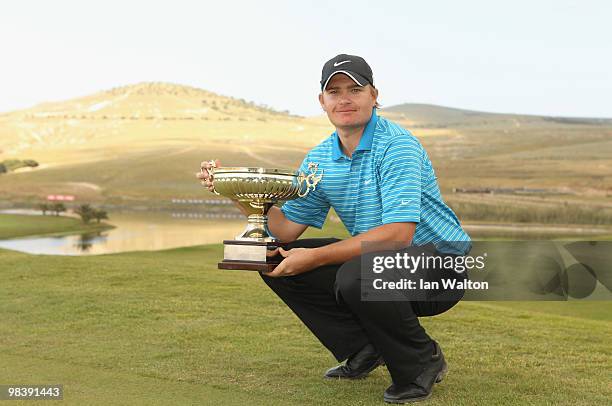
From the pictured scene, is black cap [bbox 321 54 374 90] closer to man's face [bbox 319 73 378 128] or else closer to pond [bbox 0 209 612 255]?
man's face [bbox 319 73 378 128]

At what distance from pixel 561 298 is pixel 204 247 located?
10.6 m

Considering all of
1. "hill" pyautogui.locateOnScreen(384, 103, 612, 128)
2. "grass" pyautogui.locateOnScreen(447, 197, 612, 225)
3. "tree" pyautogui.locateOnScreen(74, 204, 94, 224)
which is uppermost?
"hill" pyautogui.locateOnScreen(384, 103, 612, 128)

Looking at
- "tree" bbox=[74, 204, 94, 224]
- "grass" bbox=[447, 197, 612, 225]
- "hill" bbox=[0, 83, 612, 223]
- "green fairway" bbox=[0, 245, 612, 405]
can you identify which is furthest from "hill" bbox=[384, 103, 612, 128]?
"green fairway" bbox=[0, 245, 612, 405]

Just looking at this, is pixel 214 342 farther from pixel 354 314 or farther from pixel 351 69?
pixel 351 69

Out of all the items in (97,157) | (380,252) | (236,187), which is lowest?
(97,157)

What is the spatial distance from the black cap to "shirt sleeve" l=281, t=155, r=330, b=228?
0.61 m

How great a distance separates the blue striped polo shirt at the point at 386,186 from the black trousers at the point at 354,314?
0.28 m

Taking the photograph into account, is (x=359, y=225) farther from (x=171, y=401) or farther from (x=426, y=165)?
(x=171, y=401)

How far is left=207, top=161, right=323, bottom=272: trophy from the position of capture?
14.0 ft

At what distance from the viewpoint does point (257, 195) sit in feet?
14.4

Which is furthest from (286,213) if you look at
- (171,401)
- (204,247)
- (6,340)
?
(204,247)

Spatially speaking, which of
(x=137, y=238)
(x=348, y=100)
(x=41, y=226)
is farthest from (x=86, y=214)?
(x=348, y=100)

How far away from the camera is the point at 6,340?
603 cm

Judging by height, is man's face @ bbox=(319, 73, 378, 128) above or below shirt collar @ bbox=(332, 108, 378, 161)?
above
